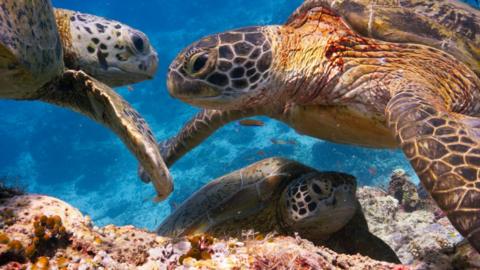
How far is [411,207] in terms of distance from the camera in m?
6.94

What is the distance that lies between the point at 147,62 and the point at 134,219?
14517 millimetres

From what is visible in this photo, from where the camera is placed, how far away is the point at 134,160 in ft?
84.0

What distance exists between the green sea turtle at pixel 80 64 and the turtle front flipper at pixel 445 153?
169 centimetres

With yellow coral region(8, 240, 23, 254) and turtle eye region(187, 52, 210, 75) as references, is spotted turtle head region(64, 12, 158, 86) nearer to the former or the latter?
turtle eye region(187, 52, 210, 75)

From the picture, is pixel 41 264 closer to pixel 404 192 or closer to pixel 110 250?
pixel 110 250

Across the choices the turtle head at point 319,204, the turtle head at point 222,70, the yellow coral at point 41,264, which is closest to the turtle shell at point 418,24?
the turtle head at point 222,70

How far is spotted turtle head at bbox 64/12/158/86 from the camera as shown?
4129mm

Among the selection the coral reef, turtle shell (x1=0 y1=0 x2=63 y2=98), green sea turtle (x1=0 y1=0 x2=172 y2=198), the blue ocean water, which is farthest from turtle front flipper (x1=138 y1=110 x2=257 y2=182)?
the blue ocean water

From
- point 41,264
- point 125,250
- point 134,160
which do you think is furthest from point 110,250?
point 134,160

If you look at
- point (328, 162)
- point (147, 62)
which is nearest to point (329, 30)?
point (147, 62)

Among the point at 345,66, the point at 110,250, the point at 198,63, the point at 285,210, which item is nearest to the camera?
the point at 110,250

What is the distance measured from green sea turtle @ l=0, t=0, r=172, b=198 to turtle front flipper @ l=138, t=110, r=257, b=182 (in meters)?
0.96

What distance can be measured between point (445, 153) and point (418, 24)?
188cm

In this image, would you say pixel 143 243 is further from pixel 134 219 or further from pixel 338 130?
pixel 134 219
